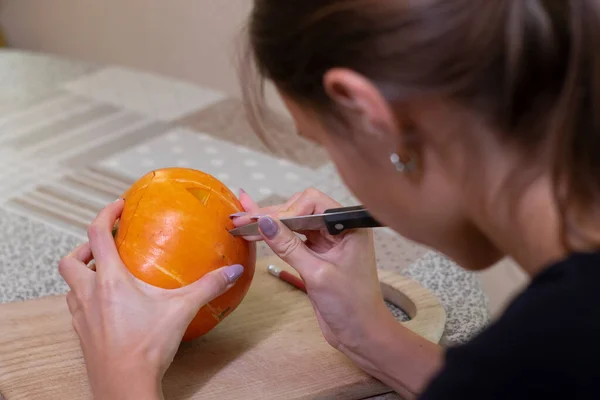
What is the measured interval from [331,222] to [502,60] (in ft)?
1.15

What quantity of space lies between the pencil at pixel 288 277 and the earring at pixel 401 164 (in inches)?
16.2

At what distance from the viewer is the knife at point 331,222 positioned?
2.65 ft

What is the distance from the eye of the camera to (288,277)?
1.00 m

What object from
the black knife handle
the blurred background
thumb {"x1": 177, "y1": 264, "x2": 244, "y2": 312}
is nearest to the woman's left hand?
thumb {"x1": 177, "y1": 264, "x2": 244, "y2": 312}

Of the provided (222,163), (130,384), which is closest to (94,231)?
(130,384)

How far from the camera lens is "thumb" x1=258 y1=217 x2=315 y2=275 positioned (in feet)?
2.63

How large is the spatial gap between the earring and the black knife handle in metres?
0.21

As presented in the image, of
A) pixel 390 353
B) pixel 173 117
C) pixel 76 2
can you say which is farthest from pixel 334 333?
pixel 76 2

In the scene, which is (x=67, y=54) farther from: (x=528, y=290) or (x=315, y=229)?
(x=528, y=290)

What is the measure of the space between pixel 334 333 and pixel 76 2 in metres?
2.36

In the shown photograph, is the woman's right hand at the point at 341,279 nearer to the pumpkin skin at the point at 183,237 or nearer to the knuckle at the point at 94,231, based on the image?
the pumpkin skin at the point at 183,237

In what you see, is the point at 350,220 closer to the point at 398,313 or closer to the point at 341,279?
the point at 341,279

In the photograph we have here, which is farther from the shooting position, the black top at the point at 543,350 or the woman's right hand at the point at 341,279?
the woman's right hand at the point at 341,279

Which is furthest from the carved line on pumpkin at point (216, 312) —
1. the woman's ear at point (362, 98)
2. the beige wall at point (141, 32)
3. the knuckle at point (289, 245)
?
the beige wall at point (141, 32)
